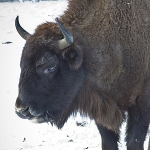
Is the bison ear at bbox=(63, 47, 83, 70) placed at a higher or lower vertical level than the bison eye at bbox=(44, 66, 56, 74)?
higher

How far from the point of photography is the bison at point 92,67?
3477 mm

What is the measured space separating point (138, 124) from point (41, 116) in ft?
4.82

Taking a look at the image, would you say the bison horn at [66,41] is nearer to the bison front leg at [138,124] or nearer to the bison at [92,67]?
the bison at [92,67]

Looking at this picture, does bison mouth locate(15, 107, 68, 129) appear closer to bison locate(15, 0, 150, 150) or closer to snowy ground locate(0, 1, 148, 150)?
Answer: bison locate(15, 0, 150, 150)

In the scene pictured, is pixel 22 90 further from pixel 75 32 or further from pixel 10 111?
pixel 10 111

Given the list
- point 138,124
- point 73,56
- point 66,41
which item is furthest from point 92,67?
point 138,124

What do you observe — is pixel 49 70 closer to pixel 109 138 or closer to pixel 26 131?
pixel 109 138

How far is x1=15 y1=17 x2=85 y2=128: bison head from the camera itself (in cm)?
341

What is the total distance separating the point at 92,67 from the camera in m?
3.87

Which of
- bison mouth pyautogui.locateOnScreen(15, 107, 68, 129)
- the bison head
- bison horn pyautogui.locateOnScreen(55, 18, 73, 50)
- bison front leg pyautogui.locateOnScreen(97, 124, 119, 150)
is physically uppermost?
bison horn pyautogui.locateOnScreen(55, 18, 73, 50)

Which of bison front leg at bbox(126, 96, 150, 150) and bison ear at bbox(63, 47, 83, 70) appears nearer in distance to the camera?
bison ear at bbox(63, 47, 83, 70)

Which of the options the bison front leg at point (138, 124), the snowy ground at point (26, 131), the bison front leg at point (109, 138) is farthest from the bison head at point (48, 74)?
the snowy ground at point (26, 131)

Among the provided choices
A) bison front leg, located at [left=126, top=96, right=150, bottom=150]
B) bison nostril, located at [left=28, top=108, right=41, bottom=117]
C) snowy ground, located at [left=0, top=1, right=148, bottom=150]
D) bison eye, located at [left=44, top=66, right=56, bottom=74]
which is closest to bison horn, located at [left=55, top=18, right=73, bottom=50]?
bison eye, located at [left=44, top=66, right=56, bottom=74]

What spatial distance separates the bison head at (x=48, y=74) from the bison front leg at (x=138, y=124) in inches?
36.7
